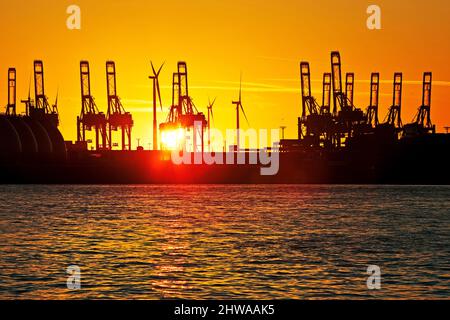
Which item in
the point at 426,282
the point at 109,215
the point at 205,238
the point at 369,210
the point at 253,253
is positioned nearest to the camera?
the point at 426,282

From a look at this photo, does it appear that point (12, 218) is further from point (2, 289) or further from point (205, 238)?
point (2, 289)

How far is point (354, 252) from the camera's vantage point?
47438mm

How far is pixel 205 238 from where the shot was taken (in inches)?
2244

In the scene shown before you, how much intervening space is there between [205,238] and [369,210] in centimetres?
4768

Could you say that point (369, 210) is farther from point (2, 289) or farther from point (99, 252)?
point (2, 289)

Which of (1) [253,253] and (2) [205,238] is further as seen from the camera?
(2) [205,238]

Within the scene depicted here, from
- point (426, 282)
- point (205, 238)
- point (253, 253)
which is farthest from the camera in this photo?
point (205, 238)
